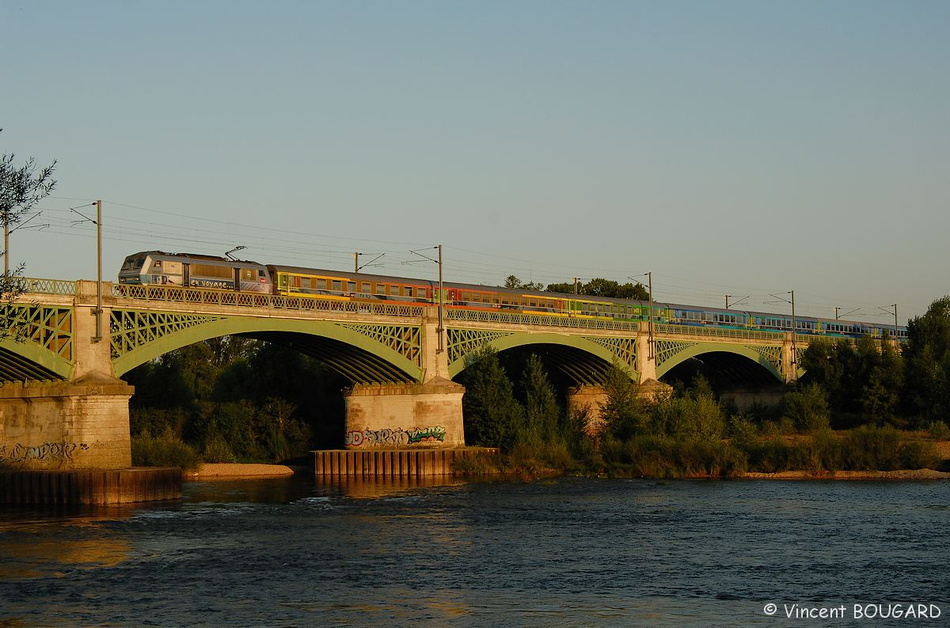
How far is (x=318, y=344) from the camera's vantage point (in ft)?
243

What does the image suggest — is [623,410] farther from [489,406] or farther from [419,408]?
[419,408]

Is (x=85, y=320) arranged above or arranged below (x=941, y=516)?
above

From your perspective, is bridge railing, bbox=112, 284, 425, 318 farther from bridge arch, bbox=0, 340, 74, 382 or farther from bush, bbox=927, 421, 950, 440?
bush, bbox=927, 421, 950, 440

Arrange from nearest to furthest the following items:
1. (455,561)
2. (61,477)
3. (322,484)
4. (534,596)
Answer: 1. (534,596)
2. (455,561)
3. (61,477)
4. (322,484)

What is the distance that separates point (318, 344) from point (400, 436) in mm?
8867

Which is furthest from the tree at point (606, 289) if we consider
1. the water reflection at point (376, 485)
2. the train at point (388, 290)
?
the water reflection at point (376, 485)

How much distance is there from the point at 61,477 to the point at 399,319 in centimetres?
2545

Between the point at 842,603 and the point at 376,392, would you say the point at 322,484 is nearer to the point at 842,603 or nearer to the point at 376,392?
the point at 376,392

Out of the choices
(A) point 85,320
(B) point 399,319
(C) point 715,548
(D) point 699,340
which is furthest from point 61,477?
(D) point 699,340

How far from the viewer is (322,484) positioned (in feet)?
236

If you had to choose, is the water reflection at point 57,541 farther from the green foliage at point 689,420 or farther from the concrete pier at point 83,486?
the green foliage at point 689,420

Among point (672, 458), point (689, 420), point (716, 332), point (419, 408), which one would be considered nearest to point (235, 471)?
point (419, 408)

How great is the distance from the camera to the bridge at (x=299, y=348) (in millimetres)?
57375

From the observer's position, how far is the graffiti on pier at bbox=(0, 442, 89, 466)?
57.3m
